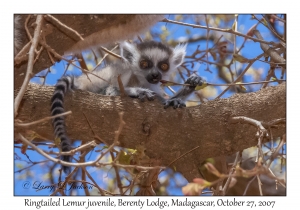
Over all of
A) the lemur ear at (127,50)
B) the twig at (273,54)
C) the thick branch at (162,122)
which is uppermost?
the lemur ear at (127,50)

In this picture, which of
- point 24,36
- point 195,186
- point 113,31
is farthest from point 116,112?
point 195,186

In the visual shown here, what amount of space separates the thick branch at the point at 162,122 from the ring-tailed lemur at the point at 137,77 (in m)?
0.13

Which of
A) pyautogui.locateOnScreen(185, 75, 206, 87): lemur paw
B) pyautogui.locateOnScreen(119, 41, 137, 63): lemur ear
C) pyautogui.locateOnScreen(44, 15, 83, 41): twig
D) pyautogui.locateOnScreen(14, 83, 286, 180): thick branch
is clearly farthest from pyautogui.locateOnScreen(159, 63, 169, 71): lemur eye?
pyautogui.locateOnScreen(44, 15, 83, 41): twig

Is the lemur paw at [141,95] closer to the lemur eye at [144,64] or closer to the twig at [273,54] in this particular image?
the lemur eye at [144,64]

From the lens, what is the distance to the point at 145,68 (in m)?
5.46

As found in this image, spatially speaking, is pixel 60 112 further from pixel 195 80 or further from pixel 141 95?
pixel 195 80

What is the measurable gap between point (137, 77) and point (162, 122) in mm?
1722

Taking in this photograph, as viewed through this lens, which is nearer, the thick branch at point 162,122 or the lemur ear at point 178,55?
the thick branch at point 162,122

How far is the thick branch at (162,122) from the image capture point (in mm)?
3678

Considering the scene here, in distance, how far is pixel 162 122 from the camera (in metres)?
3.76

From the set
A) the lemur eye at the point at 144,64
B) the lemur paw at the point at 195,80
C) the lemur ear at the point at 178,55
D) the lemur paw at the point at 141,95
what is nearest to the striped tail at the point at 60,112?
the lemur paw at the point at 141,95

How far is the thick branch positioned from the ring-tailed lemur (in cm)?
13

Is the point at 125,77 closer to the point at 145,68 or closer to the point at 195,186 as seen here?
the point at 145,68

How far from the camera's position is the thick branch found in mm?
3678
